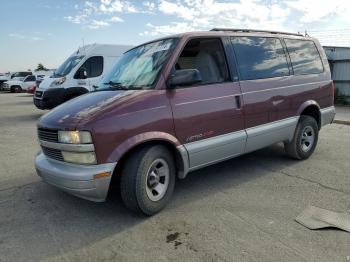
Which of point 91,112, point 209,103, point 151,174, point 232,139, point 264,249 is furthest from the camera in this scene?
point 232,139

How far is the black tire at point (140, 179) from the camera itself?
366 centimetres

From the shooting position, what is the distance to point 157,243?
3.36m

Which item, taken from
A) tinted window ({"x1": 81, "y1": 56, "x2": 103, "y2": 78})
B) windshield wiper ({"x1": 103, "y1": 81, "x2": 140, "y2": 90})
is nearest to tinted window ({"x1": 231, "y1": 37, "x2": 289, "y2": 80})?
windshield wiper ({"x1": 103, "y1": 81, "x2": 140, "y2": 90})

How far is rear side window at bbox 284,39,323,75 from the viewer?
5727 millimetres

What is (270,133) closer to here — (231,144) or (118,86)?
(231,144)

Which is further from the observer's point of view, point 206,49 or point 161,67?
point 206,49

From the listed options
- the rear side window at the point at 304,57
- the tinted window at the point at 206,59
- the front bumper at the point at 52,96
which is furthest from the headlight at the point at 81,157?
the front bumper at the point at 52,96

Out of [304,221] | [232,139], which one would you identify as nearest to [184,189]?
[232,139]

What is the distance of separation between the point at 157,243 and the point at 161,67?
2.02m

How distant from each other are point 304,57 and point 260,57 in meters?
1.27

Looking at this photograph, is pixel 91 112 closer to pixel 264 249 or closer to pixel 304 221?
pixel 264 249

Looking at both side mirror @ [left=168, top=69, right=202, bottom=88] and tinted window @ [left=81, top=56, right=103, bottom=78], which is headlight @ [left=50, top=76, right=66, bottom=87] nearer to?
tinted window @ [left=81, top=56, right=103, bottom=78]

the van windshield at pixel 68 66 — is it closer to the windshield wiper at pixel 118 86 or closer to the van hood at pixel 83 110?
the windshield wiper at pixel 118 86

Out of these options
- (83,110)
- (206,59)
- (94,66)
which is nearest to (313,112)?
(206,59)
